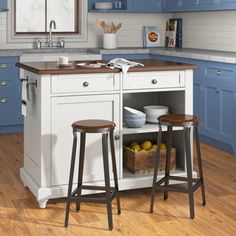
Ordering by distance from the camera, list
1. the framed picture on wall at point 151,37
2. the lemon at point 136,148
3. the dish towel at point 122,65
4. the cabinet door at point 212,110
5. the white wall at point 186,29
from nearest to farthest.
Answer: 1. the dish towel at point 122,65
2. the lemon at point 136,148
3. the cabinet door at point 212,110
4. the white wall at point 186,29
5. the framed picture on wall at point 151,37

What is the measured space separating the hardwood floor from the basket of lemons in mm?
198

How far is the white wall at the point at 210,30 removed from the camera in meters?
6.81

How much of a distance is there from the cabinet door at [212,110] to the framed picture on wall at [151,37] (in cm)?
211

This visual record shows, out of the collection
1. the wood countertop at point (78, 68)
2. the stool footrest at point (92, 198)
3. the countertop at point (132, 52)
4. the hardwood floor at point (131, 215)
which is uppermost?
the countertop at point (132, 52)

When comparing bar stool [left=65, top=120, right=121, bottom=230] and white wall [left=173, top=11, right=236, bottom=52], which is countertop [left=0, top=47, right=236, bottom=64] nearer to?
white wall [left=173, top=11, right=236, bottom=52]

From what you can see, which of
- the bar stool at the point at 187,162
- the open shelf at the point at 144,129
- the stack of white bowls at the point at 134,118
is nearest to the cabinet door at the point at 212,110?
the open shelf at the point at 144,129

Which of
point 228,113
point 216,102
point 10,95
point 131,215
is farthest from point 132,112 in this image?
point 10,95

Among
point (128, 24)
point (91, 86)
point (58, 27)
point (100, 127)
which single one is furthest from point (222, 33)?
point (100, 127)

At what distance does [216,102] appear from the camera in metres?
6.09

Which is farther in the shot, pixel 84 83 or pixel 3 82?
pixel 3 82

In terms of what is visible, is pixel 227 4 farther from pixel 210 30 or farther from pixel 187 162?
pixel 187 162

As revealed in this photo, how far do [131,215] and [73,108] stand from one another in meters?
0.88

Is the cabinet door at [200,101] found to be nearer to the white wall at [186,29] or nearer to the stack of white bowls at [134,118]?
the white wall at [186,29]

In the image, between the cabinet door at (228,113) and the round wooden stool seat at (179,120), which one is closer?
the round wooden stool seat at (179,120)
